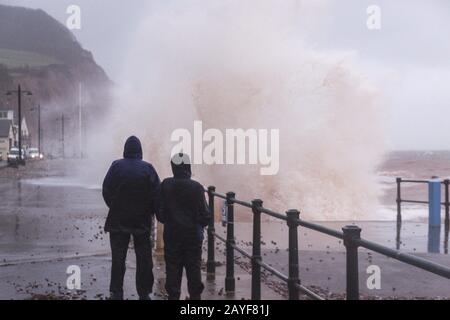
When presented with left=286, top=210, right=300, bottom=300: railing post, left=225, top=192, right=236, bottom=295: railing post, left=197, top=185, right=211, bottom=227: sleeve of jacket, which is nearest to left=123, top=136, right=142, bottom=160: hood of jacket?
left=197, top=185, right=211, bottom=227: sleeve of jacket

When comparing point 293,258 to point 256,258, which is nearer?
point 293,258

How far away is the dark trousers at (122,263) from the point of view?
6.23 metres

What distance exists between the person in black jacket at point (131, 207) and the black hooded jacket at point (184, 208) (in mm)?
453

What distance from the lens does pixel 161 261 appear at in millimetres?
8500

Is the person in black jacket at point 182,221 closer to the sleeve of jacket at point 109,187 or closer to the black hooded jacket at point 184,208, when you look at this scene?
the black hooded jacket at point 184,208

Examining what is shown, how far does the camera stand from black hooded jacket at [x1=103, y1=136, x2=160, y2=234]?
6117 millimetres

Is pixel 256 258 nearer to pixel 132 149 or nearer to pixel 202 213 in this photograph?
pixel 202 213

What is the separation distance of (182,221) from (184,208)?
0.12 meters

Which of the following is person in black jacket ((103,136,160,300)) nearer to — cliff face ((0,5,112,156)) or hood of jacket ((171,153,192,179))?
hood of jacket ((171,153,192,179))

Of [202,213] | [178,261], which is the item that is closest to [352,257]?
[202,213]

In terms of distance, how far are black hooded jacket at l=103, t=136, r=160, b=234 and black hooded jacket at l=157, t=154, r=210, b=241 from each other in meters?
0.47

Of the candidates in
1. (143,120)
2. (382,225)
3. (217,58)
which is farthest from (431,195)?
(143,120)
